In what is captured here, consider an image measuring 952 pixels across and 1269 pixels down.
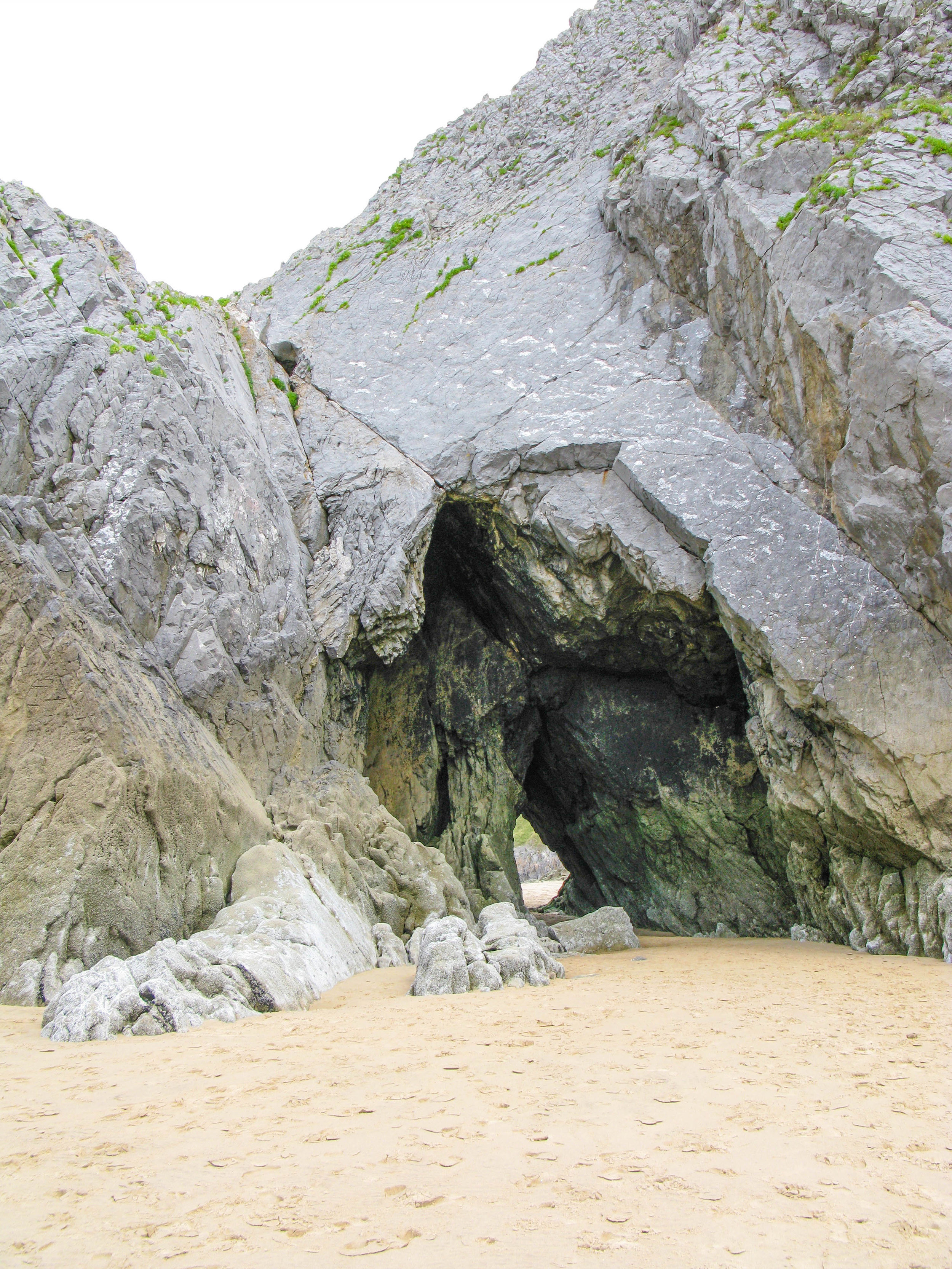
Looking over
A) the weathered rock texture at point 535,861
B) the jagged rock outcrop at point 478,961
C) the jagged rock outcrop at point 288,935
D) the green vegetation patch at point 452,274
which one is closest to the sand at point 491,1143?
the jagged rock outcrop at point 288,935

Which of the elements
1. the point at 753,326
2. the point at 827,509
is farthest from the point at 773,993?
the point at 753,326

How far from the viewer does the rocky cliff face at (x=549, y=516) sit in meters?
9.73

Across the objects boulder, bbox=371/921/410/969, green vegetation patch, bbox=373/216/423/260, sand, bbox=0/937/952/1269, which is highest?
green vegetation patch, bbox=373/216/423/260

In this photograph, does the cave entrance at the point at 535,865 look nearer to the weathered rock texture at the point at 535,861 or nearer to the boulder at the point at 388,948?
the weathered rock texture at the point at 535,861

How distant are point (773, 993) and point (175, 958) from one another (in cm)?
533

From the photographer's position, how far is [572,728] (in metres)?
18.1

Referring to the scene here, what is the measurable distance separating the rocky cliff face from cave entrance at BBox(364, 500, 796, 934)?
9 cm

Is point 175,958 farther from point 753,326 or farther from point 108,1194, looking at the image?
point 753,326

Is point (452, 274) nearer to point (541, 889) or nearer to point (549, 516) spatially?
point (549, 516)

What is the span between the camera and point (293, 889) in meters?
9.17

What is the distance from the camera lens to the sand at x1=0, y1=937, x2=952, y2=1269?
232 cm

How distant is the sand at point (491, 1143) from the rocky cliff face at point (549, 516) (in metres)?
4.19

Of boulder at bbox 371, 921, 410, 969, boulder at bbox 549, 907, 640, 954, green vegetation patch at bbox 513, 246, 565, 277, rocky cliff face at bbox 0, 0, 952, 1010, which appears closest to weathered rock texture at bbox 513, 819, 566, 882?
rocky cliff face at bbox 0, 0, 952, 1010

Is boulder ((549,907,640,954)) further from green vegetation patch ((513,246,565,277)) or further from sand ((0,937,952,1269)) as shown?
green vegetation patch ((513,246,565,277))
